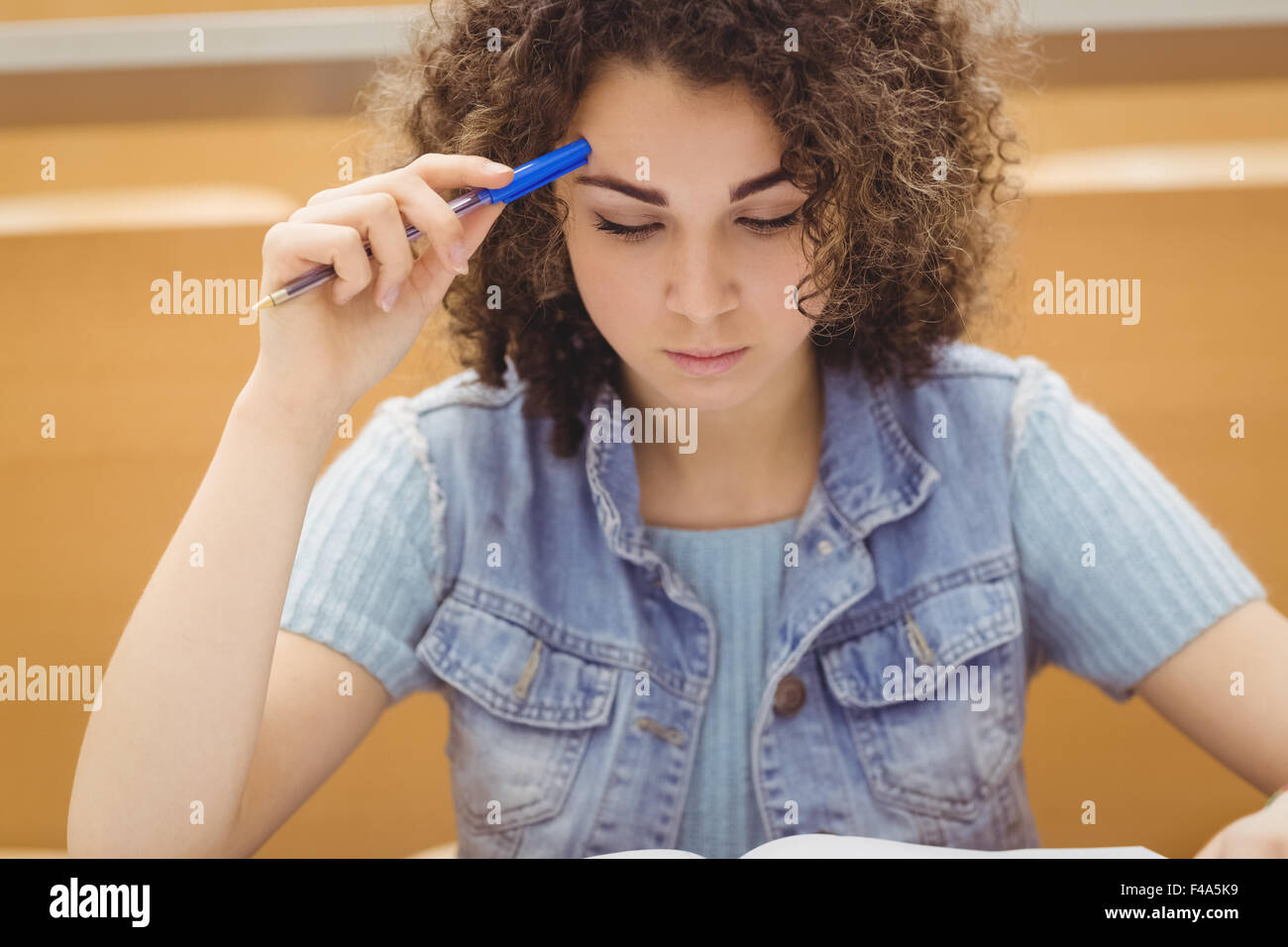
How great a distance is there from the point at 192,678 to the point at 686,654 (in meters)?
0.35

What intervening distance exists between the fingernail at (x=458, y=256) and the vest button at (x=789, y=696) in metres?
0.38

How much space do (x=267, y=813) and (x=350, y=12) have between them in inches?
26.7

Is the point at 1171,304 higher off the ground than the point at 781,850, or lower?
higher

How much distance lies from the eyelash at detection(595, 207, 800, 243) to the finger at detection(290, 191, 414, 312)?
13cm

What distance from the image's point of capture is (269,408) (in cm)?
67

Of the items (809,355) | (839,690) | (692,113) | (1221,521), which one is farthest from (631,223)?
(1221,521)

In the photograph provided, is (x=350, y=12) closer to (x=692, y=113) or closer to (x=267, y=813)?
(x=692, y=113)

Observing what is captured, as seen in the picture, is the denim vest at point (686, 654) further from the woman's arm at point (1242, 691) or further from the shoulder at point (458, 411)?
the woman's arm at point (1242, 691)

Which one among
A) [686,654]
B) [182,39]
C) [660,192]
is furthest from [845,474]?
[182,39]

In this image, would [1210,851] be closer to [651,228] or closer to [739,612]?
[739,612]

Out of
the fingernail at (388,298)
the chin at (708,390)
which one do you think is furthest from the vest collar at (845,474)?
the fingernail at (388,298)

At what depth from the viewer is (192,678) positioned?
644 mm

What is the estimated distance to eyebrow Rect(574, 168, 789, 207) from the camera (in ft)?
2.22

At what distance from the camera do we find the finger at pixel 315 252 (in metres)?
0.65
